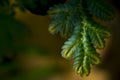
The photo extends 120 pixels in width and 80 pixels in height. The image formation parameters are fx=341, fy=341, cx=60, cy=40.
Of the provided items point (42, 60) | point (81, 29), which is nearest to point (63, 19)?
point (81, 29)

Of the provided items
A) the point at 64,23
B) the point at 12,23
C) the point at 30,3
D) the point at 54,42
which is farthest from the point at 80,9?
the point at 54,42

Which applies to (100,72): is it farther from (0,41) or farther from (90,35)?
(90,35)

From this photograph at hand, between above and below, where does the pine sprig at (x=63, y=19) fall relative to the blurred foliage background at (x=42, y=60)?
above

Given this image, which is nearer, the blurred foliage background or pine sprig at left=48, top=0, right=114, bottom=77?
pine sprig at left=48, top=0, right=114, bottom=77

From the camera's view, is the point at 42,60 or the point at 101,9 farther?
the point at 42,60

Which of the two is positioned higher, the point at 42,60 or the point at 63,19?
the point at 63,19

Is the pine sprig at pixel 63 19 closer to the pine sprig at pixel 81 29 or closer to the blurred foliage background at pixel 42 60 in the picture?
the pine sprig at pixel 81 29

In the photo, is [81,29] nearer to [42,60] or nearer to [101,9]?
[101,9]

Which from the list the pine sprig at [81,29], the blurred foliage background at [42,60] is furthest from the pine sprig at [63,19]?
the blurred foliage background at [42,60]

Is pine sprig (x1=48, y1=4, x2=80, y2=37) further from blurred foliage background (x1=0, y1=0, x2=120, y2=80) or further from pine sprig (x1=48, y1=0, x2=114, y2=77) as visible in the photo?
blurred foliage background (x1=0, y1=0, x2=120, y2=80)

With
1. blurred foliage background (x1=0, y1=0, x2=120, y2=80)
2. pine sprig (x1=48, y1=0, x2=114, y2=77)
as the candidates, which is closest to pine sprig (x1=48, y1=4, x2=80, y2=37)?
pine sprig (x1=48, y1=0, x2=114, y2=77)

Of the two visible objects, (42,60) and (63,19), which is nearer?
(63,19)
